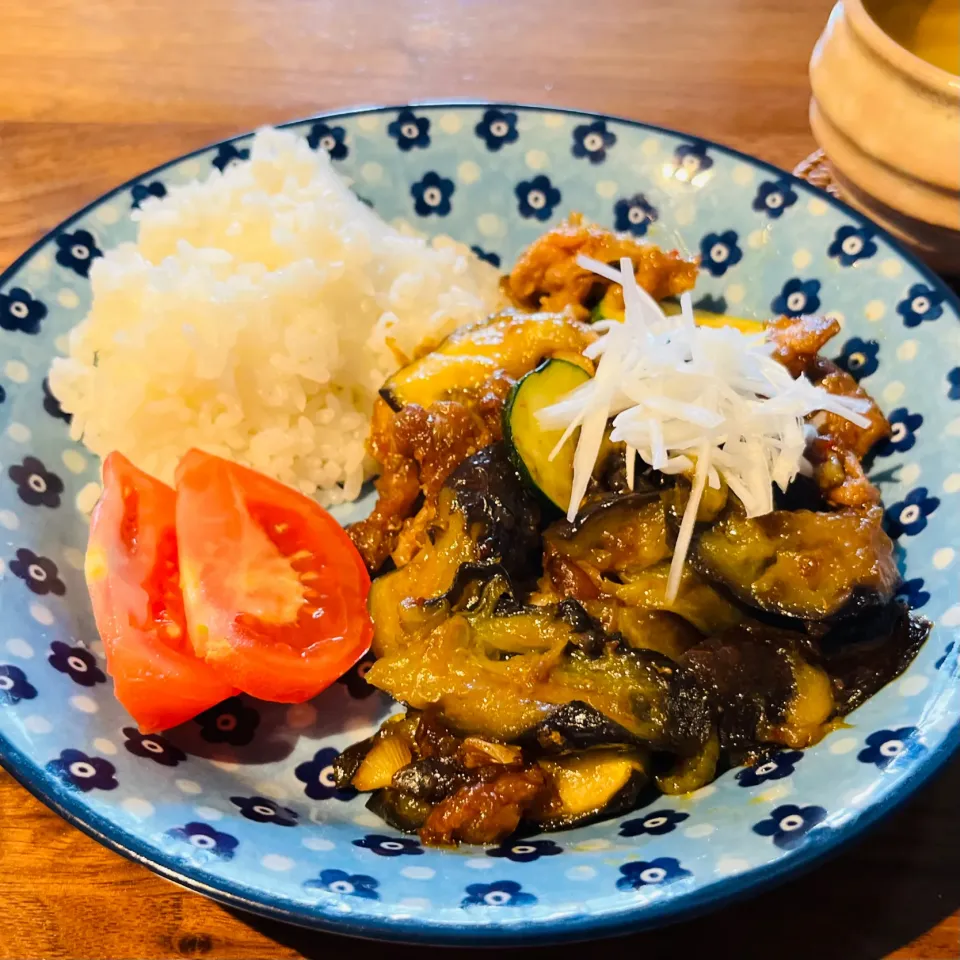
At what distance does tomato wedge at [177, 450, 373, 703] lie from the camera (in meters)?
1.95

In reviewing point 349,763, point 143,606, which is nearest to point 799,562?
point 349,763

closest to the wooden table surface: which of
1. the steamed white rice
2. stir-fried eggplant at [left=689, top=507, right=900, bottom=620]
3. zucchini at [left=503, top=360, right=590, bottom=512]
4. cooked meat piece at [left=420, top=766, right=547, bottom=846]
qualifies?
the steamed white rice

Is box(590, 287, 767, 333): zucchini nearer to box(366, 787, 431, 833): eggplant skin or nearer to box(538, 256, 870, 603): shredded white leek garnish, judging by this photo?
box(538, 256, 870, 603): shredded white leek garnish

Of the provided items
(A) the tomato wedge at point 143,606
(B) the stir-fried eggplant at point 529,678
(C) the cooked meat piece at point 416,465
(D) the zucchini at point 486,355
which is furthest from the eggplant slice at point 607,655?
(D) the zucchini at point 486,355

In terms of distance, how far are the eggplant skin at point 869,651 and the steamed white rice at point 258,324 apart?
157 centimetres

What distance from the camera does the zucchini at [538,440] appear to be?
210cm

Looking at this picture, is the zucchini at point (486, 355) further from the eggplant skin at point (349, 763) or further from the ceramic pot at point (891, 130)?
the ceramic pot at point (891, 130)

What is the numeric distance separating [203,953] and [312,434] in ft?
5.11

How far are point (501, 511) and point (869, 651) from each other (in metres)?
0.94

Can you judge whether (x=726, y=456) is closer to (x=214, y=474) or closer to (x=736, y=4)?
(x=214, y=474)

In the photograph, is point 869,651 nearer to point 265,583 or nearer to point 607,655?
point 607,655

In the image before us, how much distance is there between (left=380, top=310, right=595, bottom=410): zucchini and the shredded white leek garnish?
1.00ft

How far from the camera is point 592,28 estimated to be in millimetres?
4500

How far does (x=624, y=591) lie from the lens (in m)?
2.03
